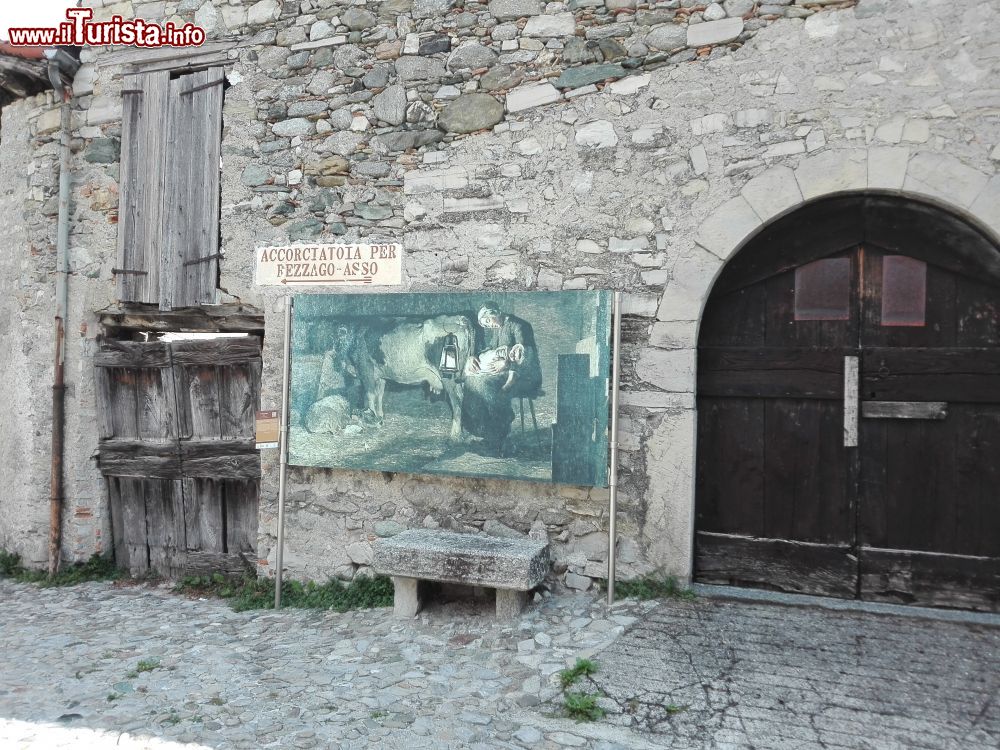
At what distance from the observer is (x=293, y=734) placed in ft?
9.43

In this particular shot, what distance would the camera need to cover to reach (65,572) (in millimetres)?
5379

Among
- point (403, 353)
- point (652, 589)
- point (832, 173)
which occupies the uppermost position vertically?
point (832, 173)

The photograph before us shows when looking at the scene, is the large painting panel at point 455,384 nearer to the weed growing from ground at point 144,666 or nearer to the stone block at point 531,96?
the stone block at point 531,96

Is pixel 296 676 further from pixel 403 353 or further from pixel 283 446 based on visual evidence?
pixel 403 353

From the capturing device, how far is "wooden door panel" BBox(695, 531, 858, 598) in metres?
3.97

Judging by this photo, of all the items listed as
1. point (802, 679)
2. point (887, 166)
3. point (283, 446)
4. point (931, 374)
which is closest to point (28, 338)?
point (283, 446)

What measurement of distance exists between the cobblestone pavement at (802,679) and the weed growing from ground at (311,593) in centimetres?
174

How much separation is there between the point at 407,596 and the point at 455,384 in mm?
1316

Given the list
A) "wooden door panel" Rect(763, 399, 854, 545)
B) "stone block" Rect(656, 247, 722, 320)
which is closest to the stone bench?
"wooden door panel" Rect(763, 399, 854, 545)

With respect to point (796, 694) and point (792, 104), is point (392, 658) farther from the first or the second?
point (792, 104)

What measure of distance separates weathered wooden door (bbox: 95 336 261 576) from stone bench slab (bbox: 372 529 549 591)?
66.9 inches

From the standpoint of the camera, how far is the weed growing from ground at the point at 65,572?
17.4ft

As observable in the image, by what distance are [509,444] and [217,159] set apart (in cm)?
310

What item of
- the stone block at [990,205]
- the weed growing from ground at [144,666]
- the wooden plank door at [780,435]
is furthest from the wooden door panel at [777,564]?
the weed growing from ground at [144,666]
